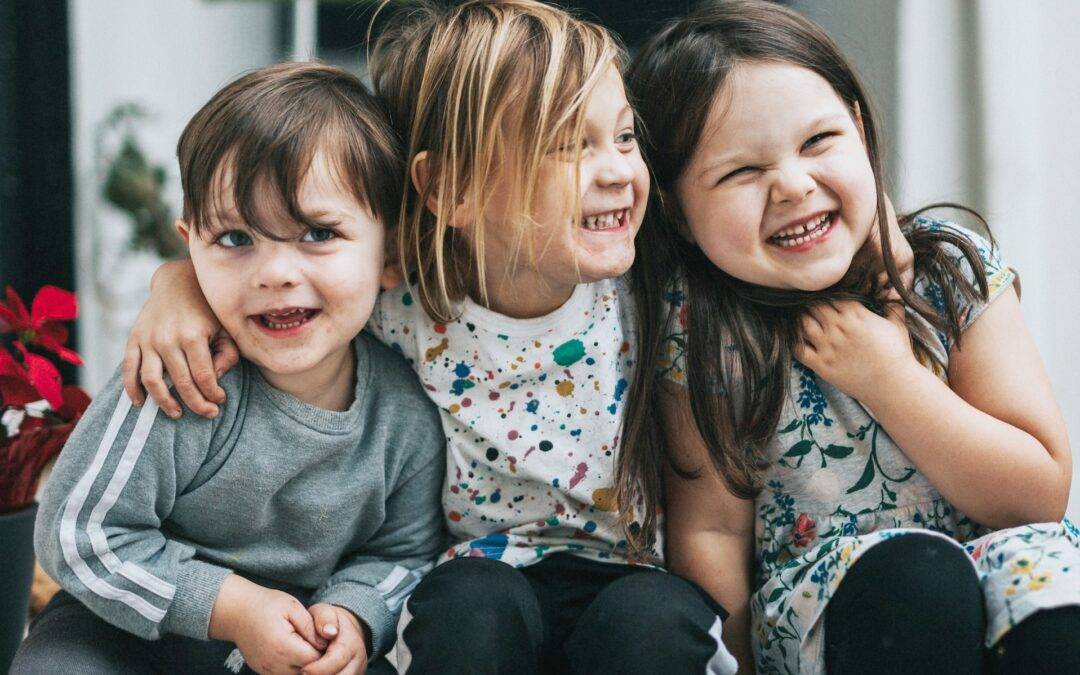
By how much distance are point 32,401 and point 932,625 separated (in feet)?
3.18

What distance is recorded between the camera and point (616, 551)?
1103mm

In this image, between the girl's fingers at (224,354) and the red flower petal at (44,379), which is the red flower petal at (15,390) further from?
the girl's fingers at (224,354)

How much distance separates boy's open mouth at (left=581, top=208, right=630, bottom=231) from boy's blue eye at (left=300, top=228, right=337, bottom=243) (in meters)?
0.25

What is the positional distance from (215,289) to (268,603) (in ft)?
1.02

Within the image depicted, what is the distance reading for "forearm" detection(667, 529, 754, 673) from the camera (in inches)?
42.9

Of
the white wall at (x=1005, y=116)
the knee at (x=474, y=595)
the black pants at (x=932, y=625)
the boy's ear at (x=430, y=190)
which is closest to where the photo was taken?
the black pants at (x=932, y=625)

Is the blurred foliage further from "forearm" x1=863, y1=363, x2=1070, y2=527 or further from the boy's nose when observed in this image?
"forearm" x1=863, y1=363, x2=1070, y2=527

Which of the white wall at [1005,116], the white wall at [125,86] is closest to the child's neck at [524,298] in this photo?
the white wall at [1005,116]

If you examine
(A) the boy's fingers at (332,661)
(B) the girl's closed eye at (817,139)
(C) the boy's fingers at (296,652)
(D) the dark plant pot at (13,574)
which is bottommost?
(D) the dark plant pot at (13,574)

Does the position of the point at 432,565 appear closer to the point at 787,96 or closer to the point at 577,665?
the point at 577,665

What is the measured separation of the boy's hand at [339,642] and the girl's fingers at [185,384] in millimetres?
229

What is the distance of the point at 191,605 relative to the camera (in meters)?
0.96

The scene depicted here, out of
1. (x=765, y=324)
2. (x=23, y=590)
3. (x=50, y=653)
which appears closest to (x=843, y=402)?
(x=765, y=324)

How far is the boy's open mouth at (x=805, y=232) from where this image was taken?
3.35 ft
